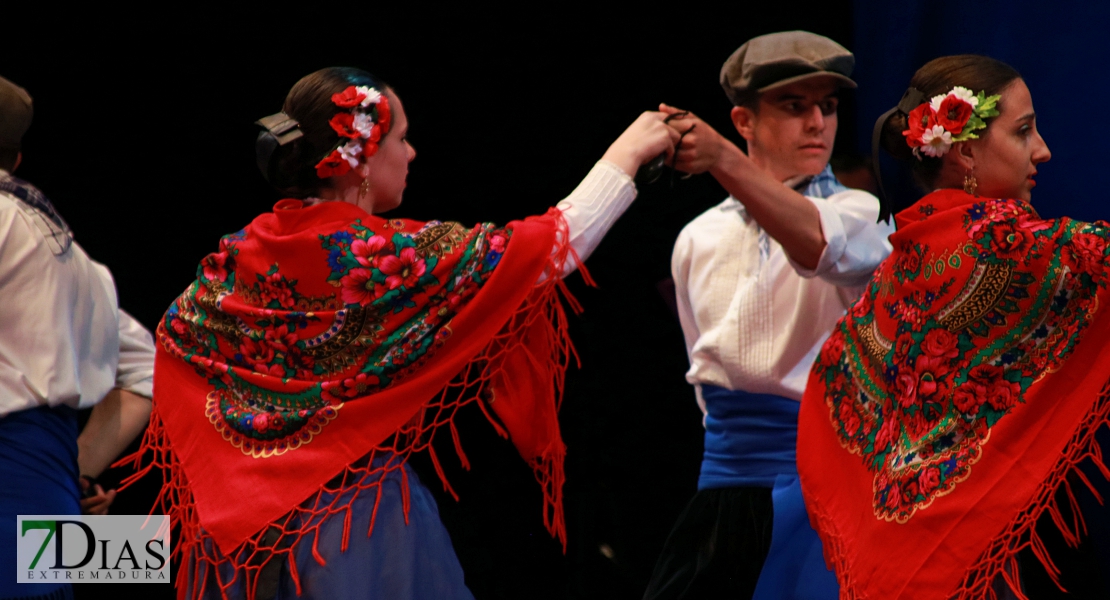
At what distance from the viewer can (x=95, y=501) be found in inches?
117

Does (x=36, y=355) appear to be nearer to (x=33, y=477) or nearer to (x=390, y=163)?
(x=33, y=477)

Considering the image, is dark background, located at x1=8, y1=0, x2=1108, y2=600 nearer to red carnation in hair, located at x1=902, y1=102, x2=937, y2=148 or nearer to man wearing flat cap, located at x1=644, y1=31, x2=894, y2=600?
man wearing flat cap, located at x1=644, y1=31, x2=894, y2=600

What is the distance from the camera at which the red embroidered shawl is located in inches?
73.0

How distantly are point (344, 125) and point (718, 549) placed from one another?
1210 millimetres

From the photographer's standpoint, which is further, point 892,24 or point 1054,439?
point 892,24

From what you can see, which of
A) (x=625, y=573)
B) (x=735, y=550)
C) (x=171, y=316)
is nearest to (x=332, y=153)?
(x=171, y=316)

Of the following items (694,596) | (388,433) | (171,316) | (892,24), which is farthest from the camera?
(892,24)

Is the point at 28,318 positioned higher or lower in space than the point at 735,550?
higher

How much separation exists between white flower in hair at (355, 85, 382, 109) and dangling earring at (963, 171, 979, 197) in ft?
3.58

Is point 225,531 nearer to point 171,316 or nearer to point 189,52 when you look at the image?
point 171,316

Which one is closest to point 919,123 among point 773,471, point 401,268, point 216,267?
point 773,471

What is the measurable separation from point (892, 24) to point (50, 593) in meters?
2.54

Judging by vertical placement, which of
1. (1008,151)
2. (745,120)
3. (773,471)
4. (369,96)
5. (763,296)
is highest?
(369,96)

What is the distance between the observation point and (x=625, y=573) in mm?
3553
